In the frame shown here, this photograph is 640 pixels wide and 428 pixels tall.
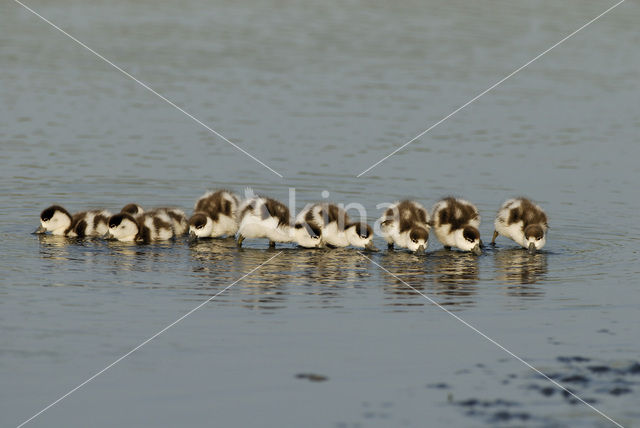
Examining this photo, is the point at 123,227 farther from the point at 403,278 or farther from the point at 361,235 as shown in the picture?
the point at 403,278

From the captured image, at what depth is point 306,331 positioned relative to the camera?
295 inches

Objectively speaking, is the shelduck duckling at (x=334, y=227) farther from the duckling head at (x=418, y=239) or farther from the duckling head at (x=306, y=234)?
the duckling head at (x=418, y=239)

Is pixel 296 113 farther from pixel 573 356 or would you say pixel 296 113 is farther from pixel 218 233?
pixel 573 356

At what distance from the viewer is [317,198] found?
1238cm

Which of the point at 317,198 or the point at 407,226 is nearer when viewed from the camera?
the point at 407,226

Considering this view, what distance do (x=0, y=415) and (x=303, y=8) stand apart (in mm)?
25380

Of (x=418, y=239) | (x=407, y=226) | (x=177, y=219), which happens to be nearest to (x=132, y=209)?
(x=177, y=219)

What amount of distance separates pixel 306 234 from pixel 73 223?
2468mm

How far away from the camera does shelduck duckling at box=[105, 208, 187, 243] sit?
10609 millimetres

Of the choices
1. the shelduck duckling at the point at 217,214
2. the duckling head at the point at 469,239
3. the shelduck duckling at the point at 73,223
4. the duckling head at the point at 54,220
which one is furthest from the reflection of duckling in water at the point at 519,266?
the duckling head at the point at 54,220

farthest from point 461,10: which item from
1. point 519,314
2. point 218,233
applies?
point 519,314

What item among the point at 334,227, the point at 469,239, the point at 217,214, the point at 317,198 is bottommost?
the point at 469,239

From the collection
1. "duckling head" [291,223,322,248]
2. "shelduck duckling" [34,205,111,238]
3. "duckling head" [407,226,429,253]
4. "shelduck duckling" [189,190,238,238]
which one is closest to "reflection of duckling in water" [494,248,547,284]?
"duckling head" [407,226,429,253]

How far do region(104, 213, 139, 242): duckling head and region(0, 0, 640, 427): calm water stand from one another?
24cm
